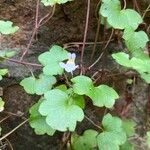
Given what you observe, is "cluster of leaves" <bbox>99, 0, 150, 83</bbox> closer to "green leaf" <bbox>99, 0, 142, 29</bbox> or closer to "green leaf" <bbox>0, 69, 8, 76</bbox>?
"green leaf" <bbox>99, 0, 142, 29</bbox>

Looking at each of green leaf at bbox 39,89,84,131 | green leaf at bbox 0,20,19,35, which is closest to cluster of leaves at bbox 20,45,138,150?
green leaf at bbox 39,89,84,131

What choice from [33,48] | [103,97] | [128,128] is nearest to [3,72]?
[33,48]

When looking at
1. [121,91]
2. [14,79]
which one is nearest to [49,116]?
[14,79]

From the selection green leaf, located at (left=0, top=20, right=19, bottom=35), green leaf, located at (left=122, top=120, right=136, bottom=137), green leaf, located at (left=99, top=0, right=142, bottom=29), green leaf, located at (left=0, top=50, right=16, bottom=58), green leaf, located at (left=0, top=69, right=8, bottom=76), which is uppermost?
green leaf, located at (left=99, top=0, right=142, bottom=29)

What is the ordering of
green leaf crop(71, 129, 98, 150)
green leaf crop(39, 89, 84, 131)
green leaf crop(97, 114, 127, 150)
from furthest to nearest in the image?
1. green leaf crop(71, 129, 98, 150)
2. green leaf crop(97, 114, 127, 150)
3. green leaf crop(39, 89, 84, 131)

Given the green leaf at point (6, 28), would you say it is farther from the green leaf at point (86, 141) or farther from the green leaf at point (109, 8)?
the green leaf at point (86, 141)

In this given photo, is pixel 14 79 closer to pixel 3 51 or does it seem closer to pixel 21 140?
pixel 3 51

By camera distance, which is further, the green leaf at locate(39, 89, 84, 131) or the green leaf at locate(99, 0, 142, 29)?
the green leaf at locate(99, 0, 142, 29)

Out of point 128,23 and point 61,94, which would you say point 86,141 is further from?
point 128,23
